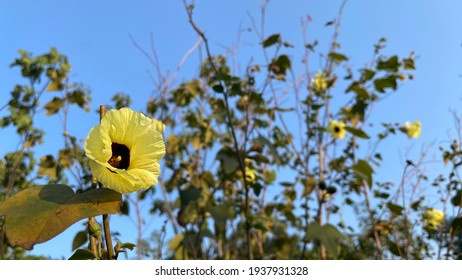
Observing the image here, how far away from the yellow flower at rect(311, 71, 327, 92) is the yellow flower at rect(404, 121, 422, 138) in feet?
1.87

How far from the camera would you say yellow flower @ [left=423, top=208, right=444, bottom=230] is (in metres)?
1.88

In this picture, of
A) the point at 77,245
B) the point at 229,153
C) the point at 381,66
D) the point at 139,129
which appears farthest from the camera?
the point at 381,66

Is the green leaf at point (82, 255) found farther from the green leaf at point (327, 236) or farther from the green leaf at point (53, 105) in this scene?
the green leaf at point (53, 105)

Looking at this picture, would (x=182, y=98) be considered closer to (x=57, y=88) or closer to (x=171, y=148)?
(x=171, y=148)

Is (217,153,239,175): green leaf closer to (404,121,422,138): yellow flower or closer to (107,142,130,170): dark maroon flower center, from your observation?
(107,142,130,170): dark maroon flower center

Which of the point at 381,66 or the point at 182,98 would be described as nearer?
the point at 381,66

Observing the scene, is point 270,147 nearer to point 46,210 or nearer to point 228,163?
point 228,163

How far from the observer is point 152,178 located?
0.56 meters

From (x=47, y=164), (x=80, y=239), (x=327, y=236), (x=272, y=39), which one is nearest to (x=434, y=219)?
(x=327, y=236)

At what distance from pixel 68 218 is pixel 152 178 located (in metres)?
0.12

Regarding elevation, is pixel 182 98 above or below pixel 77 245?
above

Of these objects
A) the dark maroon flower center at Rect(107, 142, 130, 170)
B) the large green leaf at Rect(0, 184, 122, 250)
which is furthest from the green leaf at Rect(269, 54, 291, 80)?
the large green leaf at Rect(0, 184, 122, 250)

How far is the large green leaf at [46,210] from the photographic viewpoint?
45 centimetres
